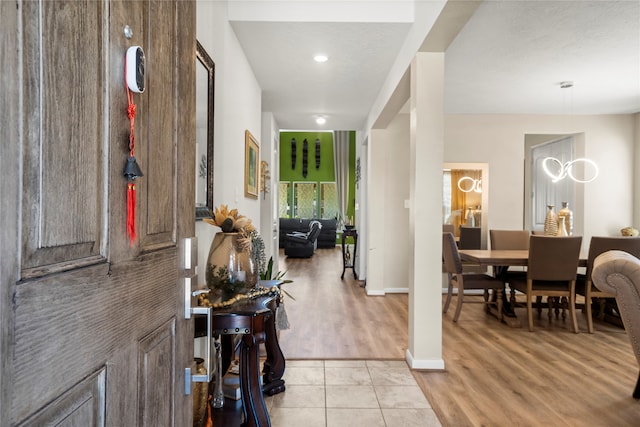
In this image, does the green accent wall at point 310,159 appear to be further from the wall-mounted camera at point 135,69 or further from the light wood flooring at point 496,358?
the wall-mounted camera at point 135,69

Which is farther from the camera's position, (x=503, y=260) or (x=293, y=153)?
(x=293, y=153)

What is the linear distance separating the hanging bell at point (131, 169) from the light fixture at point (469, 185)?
6.03 m

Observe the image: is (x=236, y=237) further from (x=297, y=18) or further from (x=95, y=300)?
(x=297, y=18)

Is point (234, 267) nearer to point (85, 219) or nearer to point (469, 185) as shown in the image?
point (85, 219)

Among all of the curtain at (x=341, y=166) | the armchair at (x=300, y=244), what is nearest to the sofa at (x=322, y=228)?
the curtain at (x=341, y=166)

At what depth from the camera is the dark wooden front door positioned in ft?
1.44

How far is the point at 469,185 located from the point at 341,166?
5.96 meters

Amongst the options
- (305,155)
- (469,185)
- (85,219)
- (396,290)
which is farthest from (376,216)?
(305,155)

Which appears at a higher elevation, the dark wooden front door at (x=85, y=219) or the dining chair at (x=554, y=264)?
the dark wooden front door at (x=85, y=219)

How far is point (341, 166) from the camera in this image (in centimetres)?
1183

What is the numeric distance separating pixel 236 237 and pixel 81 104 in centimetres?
145

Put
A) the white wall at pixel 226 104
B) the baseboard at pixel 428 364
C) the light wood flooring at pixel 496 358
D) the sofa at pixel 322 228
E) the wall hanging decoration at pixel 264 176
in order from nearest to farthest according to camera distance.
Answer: the light wood flooring at pixel 496 358
the white wall at pixel 226 104
the baseboard at pixel 428 364
the wall hanging decoration at pixel 264 176
the sofa at pixel 322 228

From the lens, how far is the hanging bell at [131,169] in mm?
655

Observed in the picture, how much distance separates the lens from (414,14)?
2.96 metres
